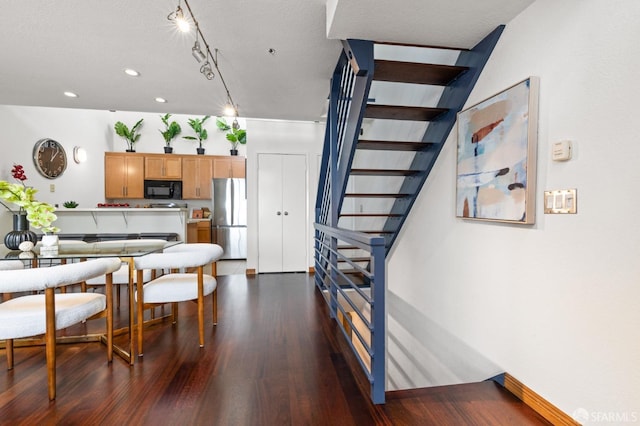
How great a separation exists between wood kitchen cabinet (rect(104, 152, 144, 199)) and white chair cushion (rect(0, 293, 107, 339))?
5.27 m

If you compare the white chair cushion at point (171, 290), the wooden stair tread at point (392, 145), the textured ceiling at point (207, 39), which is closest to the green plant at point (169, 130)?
the textured ceiling at point (207, 39)

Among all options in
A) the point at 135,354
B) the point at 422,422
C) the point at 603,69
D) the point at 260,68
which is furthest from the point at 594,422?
the point at 260,68

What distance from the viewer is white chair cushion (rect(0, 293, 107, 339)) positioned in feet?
4.97

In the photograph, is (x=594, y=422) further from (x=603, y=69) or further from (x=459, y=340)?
(x=603, y=69)

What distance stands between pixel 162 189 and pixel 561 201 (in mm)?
7018

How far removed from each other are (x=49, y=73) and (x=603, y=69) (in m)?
4.09

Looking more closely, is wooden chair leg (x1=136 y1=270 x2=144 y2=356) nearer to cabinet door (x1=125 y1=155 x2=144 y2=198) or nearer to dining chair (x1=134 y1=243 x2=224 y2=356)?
dining chair (x1=134 y1=243 x2=224 y2=356)

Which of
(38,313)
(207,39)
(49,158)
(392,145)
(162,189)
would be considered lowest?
(38,313)

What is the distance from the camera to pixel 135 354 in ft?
6.84

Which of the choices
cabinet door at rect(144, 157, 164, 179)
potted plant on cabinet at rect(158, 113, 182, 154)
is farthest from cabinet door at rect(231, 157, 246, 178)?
cabinet door at rect(144, 157, 164, 179)

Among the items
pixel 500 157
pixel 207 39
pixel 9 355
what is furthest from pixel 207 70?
pixel 9 355

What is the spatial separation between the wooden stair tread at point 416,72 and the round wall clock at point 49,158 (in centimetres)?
537

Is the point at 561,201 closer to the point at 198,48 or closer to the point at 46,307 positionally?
the point at 198,48

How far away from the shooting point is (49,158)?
480 cm
